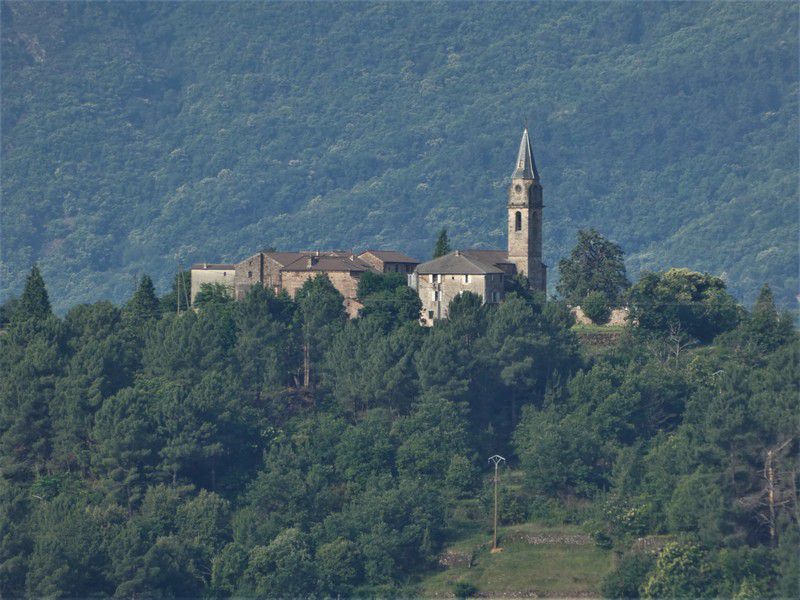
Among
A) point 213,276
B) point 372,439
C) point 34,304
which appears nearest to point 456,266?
point 213,276

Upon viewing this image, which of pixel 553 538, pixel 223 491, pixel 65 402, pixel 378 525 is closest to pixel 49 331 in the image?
pixel 65 402

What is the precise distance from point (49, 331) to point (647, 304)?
30.5m

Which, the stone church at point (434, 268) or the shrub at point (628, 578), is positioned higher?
the stone church at point (434, 268)

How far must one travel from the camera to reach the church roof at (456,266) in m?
96.8

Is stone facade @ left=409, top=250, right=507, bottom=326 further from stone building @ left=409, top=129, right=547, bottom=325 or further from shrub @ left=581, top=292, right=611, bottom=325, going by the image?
shrub @ left=581, top=292, right=611, bottom=325

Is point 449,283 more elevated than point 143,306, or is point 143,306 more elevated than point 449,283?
point 449,283

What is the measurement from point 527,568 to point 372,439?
11560mm

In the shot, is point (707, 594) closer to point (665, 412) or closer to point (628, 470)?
point (628, 470)

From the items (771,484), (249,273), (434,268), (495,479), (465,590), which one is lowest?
(465,590)

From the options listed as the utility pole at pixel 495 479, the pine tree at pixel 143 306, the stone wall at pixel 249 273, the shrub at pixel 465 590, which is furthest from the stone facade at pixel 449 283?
the shrub at pixel 465 590

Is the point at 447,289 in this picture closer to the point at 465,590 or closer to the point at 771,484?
the point at 465,590

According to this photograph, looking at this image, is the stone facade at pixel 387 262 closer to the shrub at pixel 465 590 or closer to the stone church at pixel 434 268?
the stone church at pixel 434 268

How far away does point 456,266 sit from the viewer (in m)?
97.2

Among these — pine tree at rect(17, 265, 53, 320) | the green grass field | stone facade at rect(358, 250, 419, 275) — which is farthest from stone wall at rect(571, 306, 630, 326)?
pine tree at rect(17, 265, 53, 320)
